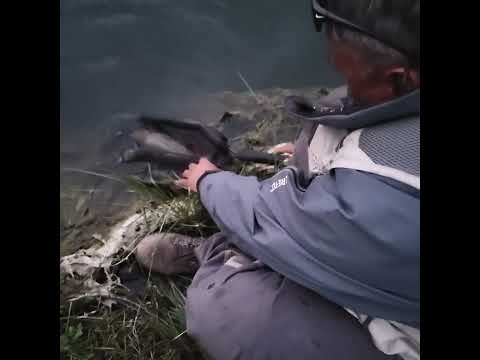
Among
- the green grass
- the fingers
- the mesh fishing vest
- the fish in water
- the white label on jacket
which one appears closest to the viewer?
the mesh fishing vest

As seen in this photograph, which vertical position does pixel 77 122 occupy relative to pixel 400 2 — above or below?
below

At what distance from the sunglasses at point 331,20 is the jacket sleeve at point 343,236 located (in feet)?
1.15

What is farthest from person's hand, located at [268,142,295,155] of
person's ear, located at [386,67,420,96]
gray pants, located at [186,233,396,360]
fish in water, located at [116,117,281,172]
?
person's ear, located at [386,67,420,96]

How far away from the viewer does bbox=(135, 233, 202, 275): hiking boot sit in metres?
2.08

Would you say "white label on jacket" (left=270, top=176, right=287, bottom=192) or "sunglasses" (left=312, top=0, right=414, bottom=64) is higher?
"sunglasses" (left=312, top=0, right=414, bottom=64)

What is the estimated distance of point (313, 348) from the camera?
1.47 m

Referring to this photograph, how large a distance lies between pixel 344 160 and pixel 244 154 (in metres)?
1.26

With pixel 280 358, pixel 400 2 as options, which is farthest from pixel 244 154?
pixel 400 2

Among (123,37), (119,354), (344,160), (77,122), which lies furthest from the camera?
(123,37)

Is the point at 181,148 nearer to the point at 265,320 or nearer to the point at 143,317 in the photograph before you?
the point at 143,317

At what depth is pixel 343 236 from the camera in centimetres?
119

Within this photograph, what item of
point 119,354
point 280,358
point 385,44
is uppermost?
point 385,44

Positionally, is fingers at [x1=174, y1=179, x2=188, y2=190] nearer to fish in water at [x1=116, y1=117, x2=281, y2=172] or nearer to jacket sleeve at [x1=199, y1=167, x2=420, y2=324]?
fish in water at [x1=116, y1=117, x2=281, y2=172]
